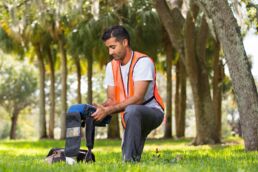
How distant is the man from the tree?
49149 millimetres

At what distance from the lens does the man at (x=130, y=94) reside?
6812 millimetres

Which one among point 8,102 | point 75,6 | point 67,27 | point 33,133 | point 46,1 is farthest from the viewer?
point 33,133

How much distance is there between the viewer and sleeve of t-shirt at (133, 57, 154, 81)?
23.1 feet

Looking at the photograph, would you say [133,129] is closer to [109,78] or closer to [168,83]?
[109,78]

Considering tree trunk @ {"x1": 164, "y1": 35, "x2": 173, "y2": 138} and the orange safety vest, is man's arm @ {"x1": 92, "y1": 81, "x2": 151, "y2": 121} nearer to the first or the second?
the orange safety vest

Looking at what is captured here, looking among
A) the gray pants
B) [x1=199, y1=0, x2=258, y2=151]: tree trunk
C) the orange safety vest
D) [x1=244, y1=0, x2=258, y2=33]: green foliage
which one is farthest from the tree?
the gray pants

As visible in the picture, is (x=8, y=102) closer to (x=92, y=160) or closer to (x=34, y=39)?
(x=34, y=39)

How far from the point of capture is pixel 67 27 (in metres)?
29.6

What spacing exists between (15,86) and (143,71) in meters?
50.0

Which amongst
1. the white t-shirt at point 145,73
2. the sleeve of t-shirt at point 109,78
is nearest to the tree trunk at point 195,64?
the sleeve of t-shirt at point 109,78

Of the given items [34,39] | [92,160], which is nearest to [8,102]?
[34,39]

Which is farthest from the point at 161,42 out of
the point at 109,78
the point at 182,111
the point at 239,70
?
the point at 109,78

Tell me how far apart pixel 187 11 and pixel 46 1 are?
6925mm

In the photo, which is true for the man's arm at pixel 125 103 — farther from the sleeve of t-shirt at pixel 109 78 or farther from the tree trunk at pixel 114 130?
the tree trunk at pixel 114 130
